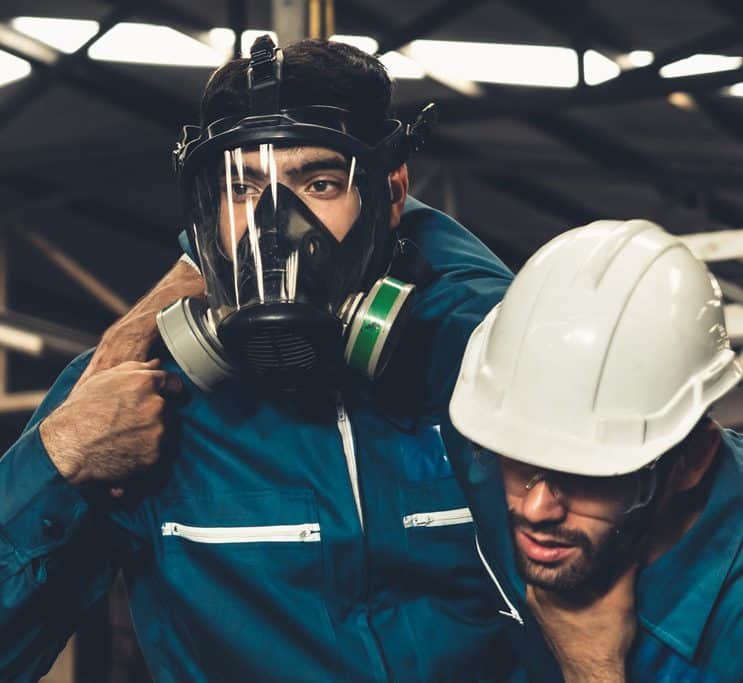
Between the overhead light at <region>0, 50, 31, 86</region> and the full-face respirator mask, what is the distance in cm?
378

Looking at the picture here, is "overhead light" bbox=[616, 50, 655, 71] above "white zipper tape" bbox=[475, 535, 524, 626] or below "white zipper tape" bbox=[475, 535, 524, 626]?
above

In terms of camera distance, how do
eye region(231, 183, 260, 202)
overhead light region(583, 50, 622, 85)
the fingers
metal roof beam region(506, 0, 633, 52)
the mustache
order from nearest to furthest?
the mustache
eye region(231, 183, 260, 202)
the fingers
metal roof beam region(506, 0, 633, 52)
overhead light region(583, 50, 622, 85)

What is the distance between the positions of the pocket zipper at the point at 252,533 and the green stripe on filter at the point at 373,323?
0.29 meters

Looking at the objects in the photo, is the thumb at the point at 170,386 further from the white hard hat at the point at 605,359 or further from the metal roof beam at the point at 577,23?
the metal roof beam at the point at 577,23

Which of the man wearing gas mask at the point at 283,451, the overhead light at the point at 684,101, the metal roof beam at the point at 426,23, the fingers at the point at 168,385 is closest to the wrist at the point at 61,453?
the man wearing gas mask at the point at 283,451

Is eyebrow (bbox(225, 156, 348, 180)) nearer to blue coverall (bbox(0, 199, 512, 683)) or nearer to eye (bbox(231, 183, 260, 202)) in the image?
eye (bbox(231, 183, 260, 202))

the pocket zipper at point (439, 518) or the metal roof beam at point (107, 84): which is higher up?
the metal roof beam at point (107, 84)

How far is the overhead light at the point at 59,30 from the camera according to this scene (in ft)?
19.3

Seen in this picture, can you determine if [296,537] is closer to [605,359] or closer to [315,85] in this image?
[605,359]

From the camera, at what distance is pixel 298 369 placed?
7.29 feet

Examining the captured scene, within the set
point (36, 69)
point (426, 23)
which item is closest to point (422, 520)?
point (426, 23)

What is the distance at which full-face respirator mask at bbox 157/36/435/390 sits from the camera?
7.25 ft

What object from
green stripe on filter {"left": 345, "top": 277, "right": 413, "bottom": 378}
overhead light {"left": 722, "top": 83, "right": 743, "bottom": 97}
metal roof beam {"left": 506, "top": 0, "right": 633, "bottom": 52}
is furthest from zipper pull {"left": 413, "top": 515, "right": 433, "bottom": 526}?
overhead light {"left": 722, "top": 83, "right": 743, "bottom": 97}

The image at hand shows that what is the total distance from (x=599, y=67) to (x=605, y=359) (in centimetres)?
450
